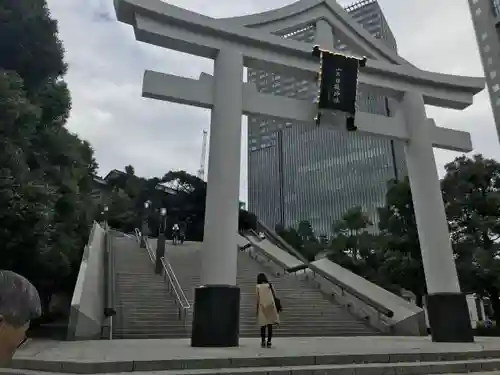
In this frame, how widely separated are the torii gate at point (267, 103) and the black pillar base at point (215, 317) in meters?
0.02

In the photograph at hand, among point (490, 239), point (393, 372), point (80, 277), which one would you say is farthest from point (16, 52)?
point (490, 239)

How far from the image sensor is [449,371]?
5.24 metres

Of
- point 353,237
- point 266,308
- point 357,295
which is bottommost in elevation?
point 266,308

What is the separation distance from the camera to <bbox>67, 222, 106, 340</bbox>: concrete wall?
866 centimetres

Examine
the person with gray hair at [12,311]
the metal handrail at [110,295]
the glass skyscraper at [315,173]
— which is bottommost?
the person with gray hair at [12,311]

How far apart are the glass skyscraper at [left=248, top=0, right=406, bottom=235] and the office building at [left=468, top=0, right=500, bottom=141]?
12699mm

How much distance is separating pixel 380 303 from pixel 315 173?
143 feet

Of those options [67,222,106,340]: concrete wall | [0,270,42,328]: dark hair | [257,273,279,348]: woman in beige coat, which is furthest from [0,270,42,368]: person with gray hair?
[67,222,106,340]: concrete wall

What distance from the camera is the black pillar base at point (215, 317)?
Answer: 6523 millimetres

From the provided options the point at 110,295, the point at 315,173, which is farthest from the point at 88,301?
the point at 315,173

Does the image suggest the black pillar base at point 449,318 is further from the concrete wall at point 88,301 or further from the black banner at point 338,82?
the concrete wall at point 88,301

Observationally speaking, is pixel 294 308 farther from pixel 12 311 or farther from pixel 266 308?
pixel 12 311

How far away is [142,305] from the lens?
10.2 m

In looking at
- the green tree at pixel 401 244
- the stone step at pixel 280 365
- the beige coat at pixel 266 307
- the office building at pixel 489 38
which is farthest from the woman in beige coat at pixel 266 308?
the office building at pixel 489 38
